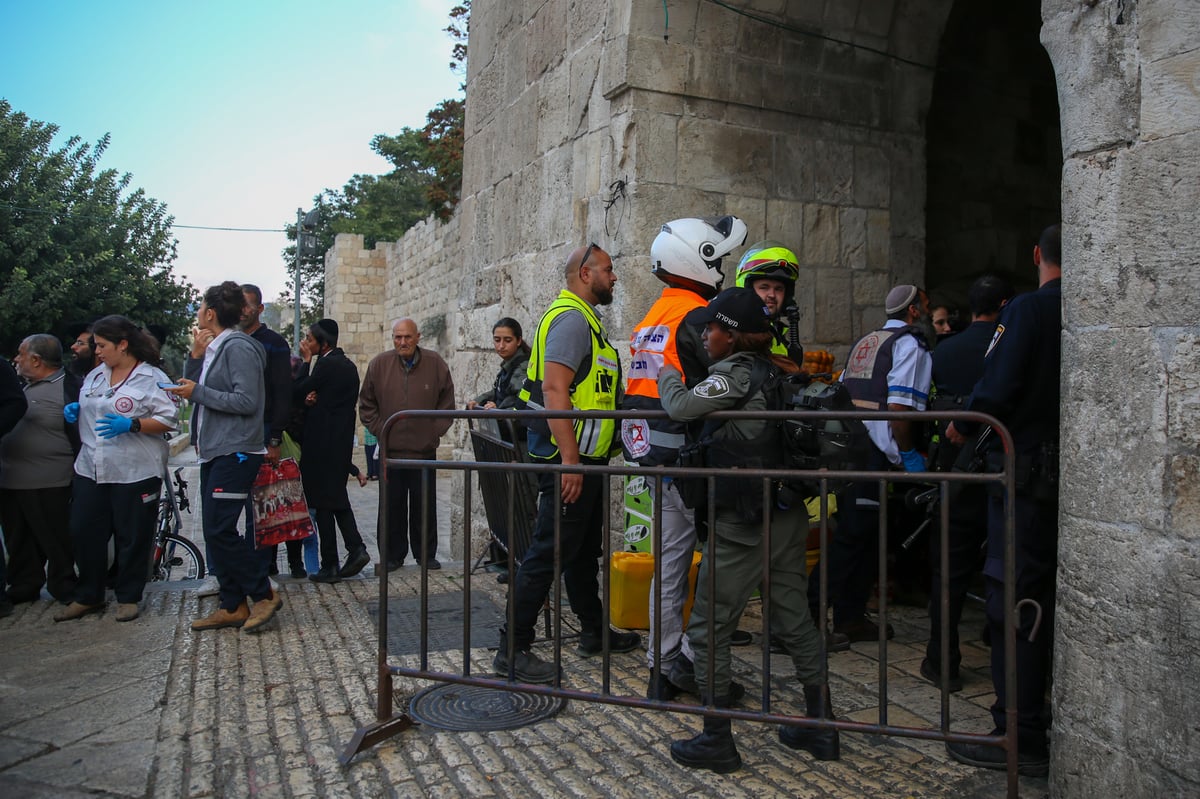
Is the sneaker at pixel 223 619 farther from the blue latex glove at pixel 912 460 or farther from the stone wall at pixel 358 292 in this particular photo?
the stone wall at pixel 358 292

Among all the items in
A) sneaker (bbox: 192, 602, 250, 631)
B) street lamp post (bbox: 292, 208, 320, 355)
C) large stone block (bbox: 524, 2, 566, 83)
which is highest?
street lamp post (bbox: 292, 208, 320, 355)

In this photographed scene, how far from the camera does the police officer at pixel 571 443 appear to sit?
12.9 feet

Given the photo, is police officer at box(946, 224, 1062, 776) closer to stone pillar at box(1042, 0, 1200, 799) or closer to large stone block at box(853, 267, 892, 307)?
stone pillar at box(1042, 0, 1200, 799)

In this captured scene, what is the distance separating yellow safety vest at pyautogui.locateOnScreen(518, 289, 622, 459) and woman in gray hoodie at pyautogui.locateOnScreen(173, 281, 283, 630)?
1.68m

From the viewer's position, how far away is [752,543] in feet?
10.3

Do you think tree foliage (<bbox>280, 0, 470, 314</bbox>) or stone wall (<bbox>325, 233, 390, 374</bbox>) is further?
tree foliage (<bbox>280, 0, 470, 314</bbox>)

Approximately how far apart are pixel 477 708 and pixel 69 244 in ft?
60.7

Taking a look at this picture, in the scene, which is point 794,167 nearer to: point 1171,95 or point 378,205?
point 1171,95

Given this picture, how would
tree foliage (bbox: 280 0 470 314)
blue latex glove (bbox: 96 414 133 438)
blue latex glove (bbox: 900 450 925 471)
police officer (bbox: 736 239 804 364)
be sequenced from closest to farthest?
1. police officer (bbox: 736 239 804 364)
2. blue latex glove (bbox: 900 450 925 471)
3. blue latex glove (bbox: 96 414 133 438)
4. tree foliage (bbox: 280 0 470 314)

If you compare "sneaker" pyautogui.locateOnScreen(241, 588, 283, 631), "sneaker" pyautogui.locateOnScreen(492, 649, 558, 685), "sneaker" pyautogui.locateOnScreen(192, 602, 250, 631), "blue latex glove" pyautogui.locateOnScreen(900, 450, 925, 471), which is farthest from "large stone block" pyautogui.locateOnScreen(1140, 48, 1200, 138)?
"sneaker" pyautogui.locateOnScreen(192, 602, 250, 631)

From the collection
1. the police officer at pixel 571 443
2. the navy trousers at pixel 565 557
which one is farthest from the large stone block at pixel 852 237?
the navy trousers at pixel 565 557

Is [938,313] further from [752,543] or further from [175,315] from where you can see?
[175,315]

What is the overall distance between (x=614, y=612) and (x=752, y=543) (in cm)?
162

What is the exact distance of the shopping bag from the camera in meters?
5.73
